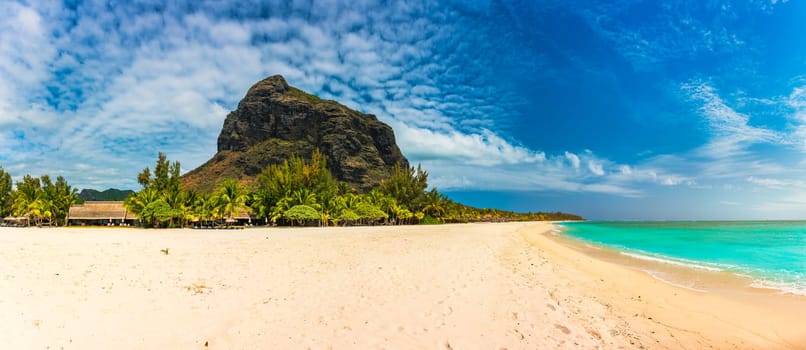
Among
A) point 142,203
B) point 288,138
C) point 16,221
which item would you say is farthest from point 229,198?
point 288,138

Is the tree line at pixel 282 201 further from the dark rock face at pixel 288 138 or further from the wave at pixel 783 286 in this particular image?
the dark rock face at pixel 288 138

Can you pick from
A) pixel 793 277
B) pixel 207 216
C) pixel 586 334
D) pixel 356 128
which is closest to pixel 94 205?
pixel 207 216

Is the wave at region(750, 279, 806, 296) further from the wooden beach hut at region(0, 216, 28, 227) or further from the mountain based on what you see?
the mountain

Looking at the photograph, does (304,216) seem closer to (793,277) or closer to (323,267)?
(323,267)

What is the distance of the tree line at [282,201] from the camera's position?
43.6m

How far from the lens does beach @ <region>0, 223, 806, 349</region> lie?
5.29m

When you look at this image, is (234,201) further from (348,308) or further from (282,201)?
(348,308)

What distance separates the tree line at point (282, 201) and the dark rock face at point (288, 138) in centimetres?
4753

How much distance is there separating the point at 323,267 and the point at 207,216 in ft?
131

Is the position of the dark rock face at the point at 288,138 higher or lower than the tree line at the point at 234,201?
higher

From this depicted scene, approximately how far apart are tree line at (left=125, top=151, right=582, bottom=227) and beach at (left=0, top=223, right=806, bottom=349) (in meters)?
36.4

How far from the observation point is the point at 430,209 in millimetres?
78500

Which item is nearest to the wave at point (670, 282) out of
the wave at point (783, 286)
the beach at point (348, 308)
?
the beach at point (348, 308)

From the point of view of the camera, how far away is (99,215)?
52.6 metres
